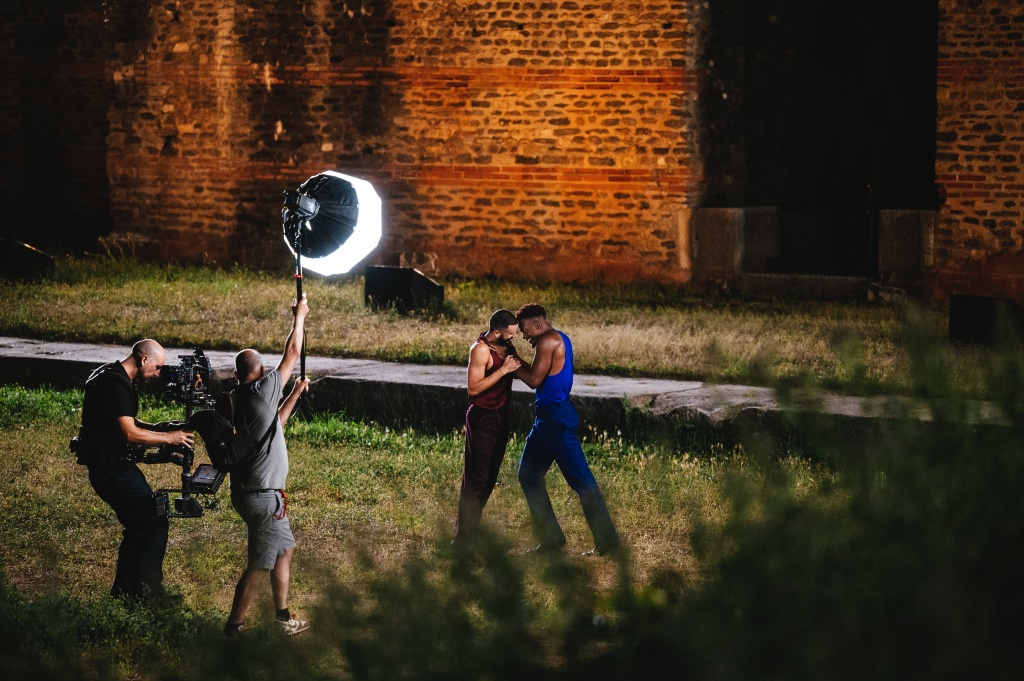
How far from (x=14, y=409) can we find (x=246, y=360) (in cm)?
505

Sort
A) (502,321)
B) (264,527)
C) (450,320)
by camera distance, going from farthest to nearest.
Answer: (450,320) → (502,321) → (264,527)

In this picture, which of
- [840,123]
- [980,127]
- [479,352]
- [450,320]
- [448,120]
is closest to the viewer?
[479,352]

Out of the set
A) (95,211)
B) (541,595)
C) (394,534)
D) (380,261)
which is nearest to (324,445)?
(394,534)

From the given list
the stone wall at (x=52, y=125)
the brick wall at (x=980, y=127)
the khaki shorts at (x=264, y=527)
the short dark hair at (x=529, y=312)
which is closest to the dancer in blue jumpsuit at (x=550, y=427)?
the short dark hair at (x=529, y=312)

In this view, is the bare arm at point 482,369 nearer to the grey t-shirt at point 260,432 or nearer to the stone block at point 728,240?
the grey t-shirt at point 260,432

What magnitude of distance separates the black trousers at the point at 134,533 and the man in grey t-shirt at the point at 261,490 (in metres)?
0.47

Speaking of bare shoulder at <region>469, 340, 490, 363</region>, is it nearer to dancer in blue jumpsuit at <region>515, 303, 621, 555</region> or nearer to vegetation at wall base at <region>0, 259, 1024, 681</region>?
dancer in blue jumpsuit at <region>515, 303, 621, 555</region>

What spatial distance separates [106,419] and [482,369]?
1.91 m

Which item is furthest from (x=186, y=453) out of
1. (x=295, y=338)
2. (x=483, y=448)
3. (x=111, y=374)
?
(x=483, y=448)

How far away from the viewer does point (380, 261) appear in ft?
55.5

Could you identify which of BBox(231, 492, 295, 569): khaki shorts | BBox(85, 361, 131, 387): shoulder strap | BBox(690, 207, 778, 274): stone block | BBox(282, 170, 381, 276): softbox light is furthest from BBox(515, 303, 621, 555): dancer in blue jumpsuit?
BBox(690, 207, 778, 274): stone block

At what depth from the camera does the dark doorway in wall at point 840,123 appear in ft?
55.2

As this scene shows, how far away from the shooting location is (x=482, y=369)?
6633 millimetres

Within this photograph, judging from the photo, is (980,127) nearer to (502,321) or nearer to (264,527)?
(502,321)
